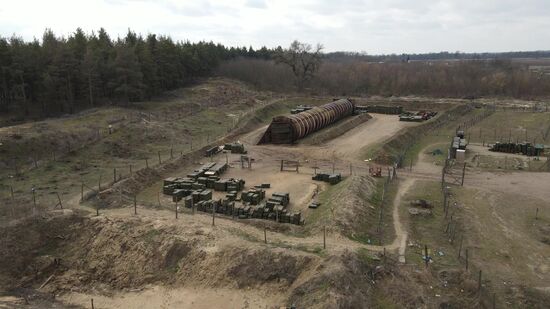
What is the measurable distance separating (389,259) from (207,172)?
A: 1761 centimetres

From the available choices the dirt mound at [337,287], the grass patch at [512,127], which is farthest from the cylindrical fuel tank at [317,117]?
the dirt mound at [337,287]

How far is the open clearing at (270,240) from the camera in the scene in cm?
1895

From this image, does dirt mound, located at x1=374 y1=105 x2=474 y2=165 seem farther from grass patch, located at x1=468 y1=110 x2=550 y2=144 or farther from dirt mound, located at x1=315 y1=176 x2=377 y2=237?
dirt mound, located at x1=315 y1=176 x2=377 y2=237

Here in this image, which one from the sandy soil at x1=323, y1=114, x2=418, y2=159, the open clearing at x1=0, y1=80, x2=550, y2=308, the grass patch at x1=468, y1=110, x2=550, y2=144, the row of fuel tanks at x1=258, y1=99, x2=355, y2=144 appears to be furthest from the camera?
the grass patch at x1=468, y1=110, x2=550, y2=144

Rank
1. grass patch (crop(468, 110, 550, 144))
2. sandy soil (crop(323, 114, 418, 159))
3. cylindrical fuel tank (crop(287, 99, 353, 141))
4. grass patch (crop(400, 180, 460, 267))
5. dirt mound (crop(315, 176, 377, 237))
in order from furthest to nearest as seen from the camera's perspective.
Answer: grass patch (crop(468, 110, 550, 144))
cylindrical fuel tank (crop(287, 99, 353, 141))
sandy soil (crop(323, 114, 418, 159))
dirt mound (crop(315, 176, 377, 237))
grass patch (crop(400, 180, 460, 267))

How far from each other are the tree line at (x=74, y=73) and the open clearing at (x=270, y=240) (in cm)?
1517

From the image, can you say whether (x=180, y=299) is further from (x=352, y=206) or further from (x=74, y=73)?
(x=74, y=73)

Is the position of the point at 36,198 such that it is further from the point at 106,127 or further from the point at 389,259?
the point at 389,259

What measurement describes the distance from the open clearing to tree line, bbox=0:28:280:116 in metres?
15.2

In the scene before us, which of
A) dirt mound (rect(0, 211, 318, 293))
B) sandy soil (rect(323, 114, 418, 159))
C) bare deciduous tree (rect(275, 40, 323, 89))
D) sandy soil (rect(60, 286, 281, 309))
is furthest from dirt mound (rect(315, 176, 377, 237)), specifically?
bare deciduous tree (rect(275, 40, 323, 89))

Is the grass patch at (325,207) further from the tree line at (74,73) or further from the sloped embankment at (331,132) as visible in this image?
the tree line at (74,73)

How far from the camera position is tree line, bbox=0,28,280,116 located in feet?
170

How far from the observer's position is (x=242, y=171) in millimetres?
37094

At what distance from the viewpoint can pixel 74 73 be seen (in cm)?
5503
